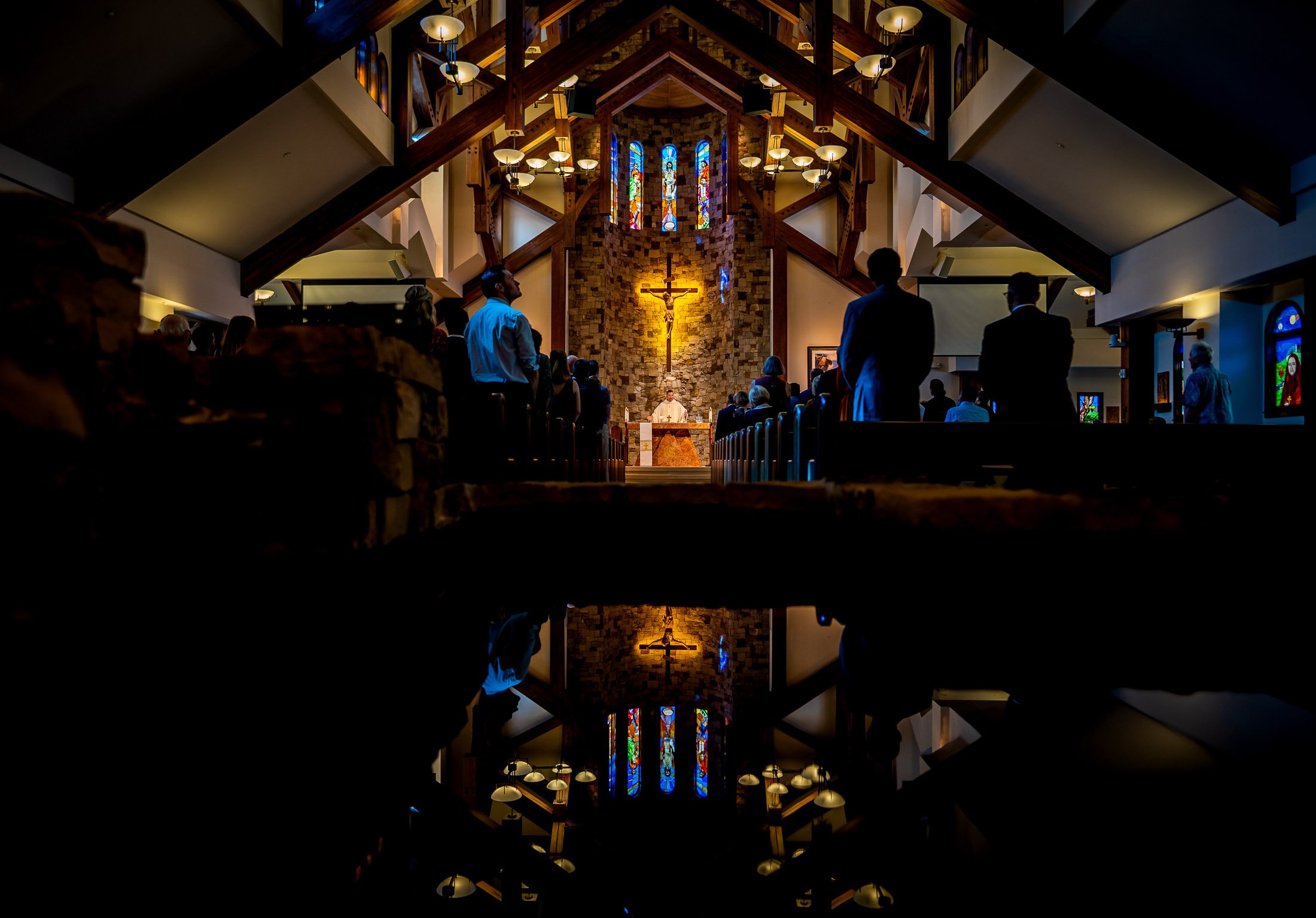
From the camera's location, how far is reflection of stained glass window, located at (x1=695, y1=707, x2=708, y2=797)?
1025mm

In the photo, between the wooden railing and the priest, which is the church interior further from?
the priest

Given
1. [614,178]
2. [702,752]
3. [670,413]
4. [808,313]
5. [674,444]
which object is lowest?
[702,752]

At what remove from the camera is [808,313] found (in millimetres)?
13625

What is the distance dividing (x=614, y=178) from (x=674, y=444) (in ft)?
17.6

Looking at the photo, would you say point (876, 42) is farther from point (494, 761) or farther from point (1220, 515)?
point (494, 761)

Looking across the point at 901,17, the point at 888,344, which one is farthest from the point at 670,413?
the point at 888,344

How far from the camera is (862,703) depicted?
128 centimetres

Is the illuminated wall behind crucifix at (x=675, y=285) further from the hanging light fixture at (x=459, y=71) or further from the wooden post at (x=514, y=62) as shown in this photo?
the hanging light fixture at (x=459, y=71)

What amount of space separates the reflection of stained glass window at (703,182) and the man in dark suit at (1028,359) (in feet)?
39.1

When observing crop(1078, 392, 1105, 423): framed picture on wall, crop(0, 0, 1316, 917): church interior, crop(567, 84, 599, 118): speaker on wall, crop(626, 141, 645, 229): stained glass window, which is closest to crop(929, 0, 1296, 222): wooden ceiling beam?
crop(0, 0, 1316, 917): church interior

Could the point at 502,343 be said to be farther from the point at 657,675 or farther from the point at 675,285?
the point at 675,285

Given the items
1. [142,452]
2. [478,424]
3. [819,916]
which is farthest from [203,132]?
[819,916]

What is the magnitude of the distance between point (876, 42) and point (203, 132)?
7.27 m

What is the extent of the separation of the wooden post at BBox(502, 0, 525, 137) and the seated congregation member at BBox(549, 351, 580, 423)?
337 cm
